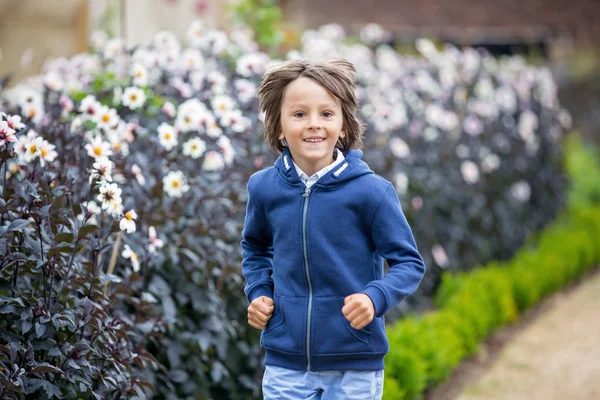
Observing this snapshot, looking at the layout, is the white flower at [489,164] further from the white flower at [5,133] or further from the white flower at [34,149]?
the white flower at [5,133]

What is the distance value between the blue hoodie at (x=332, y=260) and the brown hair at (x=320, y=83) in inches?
5.0

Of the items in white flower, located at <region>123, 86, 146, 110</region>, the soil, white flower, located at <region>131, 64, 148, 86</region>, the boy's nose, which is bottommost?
the soil

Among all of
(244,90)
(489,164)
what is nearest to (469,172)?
(489,164)

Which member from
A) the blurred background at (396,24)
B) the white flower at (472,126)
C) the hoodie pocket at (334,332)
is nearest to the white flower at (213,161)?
the hoodie pocket at (334,332)

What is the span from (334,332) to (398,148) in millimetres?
3116

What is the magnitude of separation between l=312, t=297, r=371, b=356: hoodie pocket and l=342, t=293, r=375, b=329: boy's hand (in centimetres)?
12

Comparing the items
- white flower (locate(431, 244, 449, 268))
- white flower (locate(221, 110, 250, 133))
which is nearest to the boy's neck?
white flower (locate(221, 110, 250, 133))

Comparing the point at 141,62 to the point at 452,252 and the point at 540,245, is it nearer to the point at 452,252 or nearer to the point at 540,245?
the point at 452,252

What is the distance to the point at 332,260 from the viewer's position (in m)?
2.32

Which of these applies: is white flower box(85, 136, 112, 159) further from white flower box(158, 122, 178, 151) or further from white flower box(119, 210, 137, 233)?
white flower box(158, 122, 178, 151)

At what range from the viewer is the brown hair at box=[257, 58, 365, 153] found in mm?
2342

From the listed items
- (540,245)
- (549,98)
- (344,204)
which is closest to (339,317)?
(344,204)

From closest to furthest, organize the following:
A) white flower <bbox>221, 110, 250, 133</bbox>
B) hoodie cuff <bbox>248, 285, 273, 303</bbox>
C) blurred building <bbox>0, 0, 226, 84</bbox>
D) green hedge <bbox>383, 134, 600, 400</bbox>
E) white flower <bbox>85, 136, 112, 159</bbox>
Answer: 1. hoodie cuff <bbox>248, 285, 273, 303</bbox>
2. white flower <bbox>85, 136, 112, 159</bbox>
3. white flower <bbox>221, 110, 250, 133</bbox>
4. green hedge <bbox>383, 134, 600, 400</bbox>
5. blurred building <bbox>0, 0, 226, 84</bbox>

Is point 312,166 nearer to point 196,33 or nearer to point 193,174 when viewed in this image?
point 193,174
